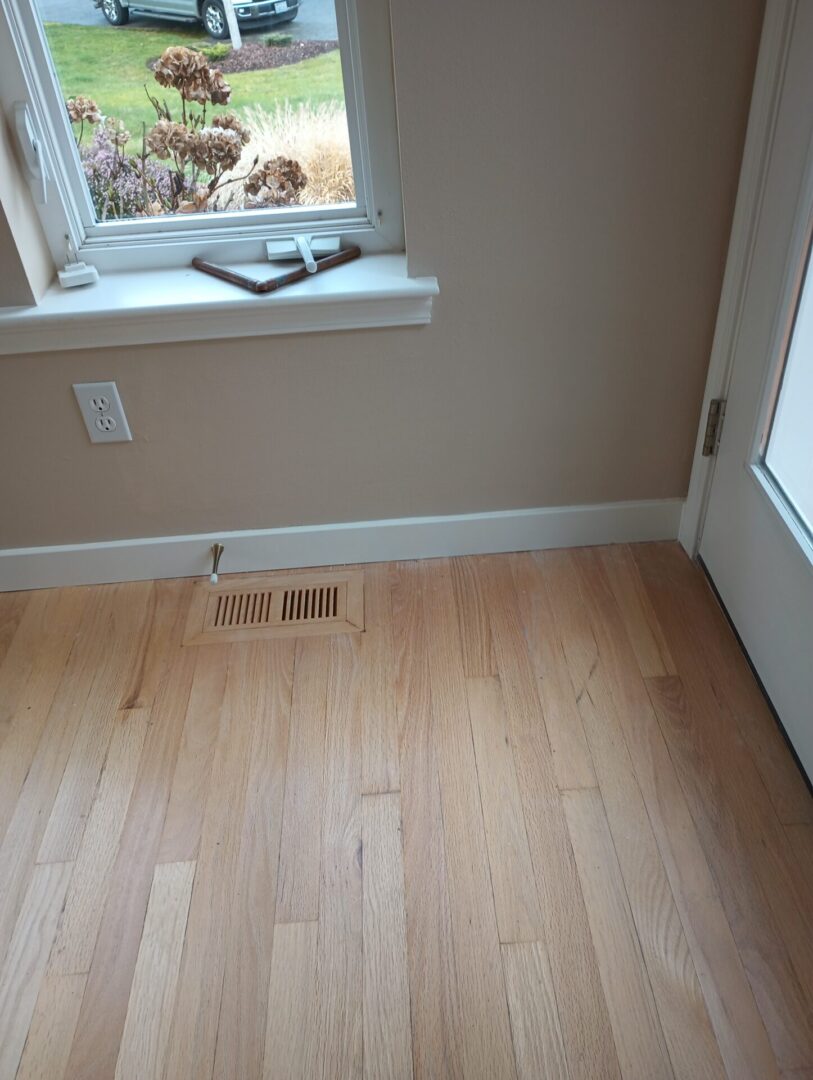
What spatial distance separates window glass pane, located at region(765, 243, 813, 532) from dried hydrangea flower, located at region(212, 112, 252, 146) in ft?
3.25

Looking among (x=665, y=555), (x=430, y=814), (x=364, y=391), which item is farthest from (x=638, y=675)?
(x=364, y=391)

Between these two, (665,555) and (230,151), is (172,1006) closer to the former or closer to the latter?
(665,555)

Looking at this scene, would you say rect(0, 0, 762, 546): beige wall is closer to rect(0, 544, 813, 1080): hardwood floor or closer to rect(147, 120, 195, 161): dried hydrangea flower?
rect(0, 544, 813, 1080): hardwood floor

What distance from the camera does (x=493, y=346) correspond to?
1.59 m

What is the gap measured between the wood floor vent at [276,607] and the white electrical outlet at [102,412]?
38cm

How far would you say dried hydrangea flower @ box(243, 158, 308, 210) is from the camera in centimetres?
155

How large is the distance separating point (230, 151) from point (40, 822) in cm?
121

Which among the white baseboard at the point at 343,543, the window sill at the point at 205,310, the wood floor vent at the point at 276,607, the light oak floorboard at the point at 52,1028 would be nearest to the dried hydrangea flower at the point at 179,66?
the window sill at the point at 205,310

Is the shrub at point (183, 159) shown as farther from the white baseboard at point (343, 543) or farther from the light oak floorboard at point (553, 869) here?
the light oak floorboard at point (553, 869)

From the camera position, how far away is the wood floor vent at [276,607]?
171 centimetres

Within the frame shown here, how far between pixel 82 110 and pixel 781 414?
131 centimetres

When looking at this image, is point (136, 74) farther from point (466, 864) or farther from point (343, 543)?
point (466, 864)

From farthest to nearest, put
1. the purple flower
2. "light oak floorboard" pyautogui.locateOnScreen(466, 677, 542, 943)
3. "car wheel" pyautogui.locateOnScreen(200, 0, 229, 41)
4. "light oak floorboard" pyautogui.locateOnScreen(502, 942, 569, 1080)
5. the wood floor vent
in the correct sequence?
the wood floor vent → the purple flower → "car wheel" pyautogui.locateOnScreen(200, 0, 229, 41) → "light oak floorboard" pyautogui.locateOnScreen(466, 677, 542, 943) → "light oak floorboard" pyautogui.locateOnScreen(502, 942, 569, 1080)

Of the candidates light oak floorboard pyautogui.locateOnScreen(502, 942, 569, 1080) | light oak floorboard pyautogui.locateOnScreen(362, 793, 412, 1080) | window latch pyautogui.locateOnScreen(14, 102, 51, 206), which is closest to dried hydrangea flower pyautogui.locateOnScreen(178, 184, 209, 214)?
window latch pyautogui.locateOnScreen(14, 102, 51, 206)
